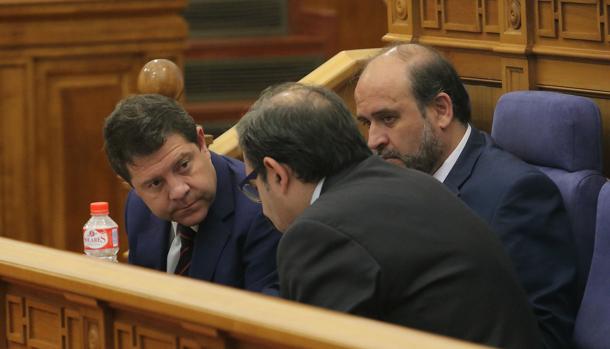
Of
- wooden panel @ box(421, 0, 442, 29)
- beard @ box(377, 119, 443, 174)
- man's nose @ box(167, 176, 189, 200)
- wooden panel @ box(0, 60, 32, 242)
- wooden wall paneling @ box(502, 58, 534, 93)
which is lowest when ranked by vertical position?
wooden panel @ box(0, 60, 32, 242)

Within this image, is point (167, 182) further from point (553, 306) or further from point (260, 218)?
point (553, 306)

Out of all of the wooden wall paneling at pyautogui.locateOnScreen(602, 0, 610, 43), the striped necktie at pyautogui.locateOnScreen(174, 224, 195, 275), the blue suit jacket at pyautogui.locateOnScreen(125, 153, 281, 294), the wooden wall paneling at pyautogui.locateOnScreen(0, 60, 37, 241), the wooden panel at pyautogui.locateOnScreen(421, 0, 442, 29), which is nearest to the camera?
the blue suit jacket at pyautogui.locateOnScreen(125, 153, 281, 294)

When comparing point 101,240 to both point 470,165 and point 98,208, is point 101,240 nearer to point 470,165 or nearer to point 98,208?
point 98,208

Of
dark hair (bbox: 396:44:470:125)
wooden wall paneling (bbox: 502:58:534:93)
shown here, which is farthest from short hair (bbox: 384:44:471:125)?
wooden wall paneling (bbox: 502:58:534:93)

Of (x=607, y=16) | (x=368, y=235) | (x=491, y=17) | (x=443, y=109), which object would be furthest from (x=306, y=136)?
(x=491, y=17)

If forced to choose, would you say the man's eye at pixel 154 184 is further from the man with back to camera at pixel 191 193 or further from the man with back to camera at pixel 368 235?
the man with back to camera at pixel 368 235

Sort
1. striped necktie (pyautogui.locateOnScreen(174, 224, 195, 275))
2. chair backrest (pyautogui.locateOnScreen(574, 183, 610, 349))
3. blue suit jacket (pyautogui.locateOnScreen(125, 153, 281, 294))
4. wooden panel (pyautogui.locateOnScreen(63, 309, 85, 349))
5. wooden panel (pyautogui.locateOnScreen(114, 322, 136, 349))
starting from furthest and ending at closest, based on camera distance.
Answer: striped necktie (pyautogui.locateOnScreen(174, 224, 195, 275))
blue suit jacket (pyautogui.locateOnScreen(125, 153, 281, 294))
chair backrest (pyautogui.locateOnScreen(574, 183, 610, 349))
wooden panel (pyautogui.locateOnScreen(63, 309, 85, 349))
wooden panel (pyautogui.locateOnScreen(114, 322, 136, 349))

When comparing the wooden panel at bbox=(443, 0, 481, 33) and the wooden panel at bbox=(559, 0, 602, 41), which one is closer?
the wooden panel at bbox=(559, 0, 602, 41)

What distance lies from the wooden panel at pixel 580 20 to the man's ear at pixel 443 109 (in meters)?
0.44

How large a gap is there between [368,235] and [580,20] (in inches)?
54.0

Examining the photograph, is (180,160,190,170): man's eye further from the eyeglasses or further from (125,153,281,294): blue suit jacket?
the eyeglasses

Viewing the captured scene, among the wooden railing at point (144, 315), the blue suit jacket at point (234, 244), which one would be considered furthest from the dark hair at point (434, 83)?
the wooden railing at point (144, 315)

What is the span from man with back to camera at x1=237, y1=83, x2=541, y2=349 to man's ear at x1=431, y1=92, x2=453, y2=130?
73 cm

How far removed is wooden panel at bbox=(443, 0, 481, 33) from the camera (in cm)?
370
